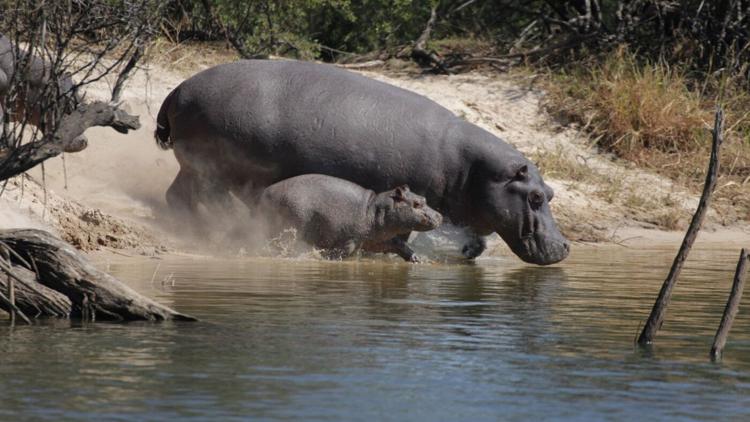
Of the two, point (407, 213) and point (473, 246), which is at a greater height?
point (407, 213)

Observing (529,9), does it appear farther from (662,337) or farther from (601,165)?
(662,337)

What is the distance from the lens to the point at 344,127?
1099 cm

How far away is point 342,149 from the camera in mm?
10930

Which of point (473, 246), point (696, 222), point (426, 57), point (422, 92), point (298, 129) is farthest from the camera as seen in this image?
point (426, 57)

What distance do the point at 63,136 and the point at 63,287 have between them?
2.23ft

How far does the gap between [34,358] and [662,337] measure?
9.34 feet

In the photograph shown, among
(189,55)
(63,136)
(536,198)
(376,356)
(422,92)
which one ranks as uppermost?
(189,55)

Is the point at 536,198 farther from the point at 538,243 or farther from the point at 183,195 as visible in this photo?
the point at 183,195

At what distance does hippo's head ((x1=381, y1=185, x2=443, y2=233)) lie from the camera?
34.6 ft

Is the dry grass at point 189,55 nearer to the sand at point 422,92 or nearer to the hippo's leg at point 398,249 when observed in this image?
the sand at point 422,92

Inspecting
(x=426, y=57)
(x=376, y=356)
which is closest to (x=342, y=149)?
(x=376, y=356)

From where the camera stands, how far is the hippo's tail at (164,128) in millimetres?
11281

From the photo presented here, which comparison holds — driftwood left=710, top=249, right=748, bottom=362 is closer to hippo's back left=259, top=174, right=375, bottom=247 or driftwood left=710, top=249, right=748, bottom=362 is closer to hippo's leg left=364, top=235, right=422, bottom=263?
hippo's back left=259, top=174, right=375, bottom=247

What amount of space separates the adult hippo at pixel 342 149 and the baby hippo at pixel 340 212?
0.33 meters
